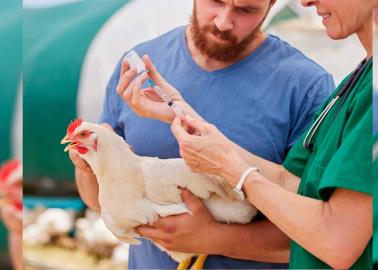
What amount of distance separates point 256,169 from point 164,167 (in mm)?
263

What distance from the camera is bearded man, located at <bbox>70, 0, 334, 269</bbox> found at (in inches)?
59.1

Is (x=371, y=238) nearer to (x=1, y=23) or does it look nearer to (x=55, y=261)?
(x=55, y=261)

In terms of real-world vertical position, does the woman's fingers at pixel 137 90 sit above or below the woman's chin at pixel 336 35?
below

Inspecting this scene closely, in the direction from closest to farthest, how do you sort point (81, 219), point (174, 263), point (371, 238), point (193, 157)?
point (371, 238) → point (193, 157) → point (174, 263) → point (81, 219)

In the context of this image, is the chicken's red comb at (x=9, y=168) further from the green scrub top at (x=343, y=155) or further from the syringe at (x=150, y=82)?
the green scrub top at (x=343, y=155)

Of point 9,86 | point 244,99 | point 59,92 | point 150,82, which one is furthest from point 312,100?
point 9,86

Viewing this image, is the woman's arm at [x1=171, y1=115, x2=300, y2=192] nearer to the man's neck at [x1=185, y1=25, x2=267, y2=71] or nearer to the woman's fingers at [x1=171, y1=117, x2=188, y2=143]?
the woman's fingers at [x1=171, y1=117, x2=188, y2=143]

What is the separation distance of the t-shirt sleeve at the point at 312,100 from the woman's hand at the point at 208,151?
0.19m

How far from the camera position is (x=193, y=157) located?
1404 millimetres

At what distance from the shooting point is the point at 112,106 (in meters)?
1.68

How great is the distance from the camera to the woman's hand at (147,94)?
4.98 feet

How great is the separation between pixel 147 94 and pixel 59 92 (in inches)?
12.0

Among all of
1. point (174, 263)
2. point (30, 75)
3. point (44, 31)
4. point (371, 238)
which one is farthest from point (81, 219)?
point (371, 238)

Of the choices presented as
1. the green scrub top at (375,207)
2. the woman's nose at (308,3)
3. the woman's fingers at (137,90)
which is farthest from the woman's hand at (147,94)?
the green scrub top at (375,207)
